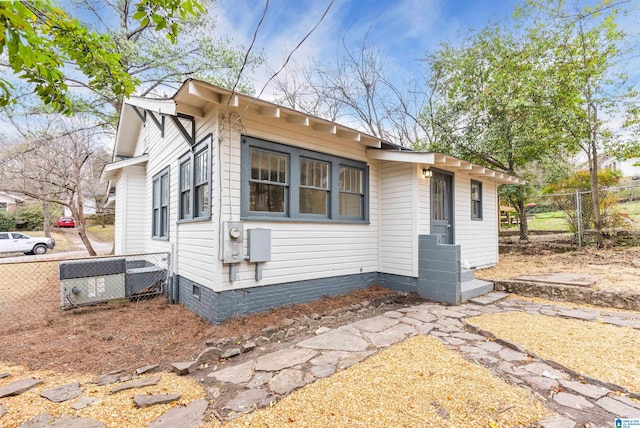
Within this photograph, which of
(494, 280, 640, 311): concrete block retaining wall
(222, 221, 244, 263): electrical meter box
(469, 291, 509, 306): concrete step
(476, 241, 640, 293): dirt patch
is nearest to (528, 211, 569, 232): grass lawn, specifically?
(476, 241, 640, 293): dirt patch

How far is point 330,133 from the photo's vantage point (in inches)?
210

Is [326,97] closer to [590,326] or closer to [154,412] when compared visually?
[590,326]

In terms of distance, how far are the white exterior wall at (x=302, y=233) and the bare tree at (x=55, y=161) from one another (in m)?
10.3

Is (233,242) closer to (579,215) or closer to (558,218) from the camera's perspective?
(579,215)

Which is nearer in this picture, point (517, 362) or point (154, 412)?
point (154, 412)

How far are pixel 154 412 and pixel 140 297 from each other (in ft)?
14.6

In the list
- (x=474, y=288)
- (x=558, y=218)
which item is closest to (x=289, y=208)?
(x=474, y=288)

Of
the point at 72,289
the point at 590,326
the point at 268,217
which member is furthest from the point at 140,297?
the point at 590,326

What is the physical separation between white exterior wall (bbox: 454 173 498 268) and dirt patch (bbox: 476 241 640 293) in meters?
0.38

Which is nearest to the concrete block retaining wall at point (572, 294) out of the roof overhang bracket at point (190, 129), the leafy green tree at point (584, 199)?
the leafy green tree at point (584, 199)

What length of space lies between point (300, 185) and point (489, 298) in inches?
154

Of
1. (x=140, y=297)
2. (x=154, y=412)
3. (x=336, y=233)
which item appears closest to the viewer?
(x=154, y=412)

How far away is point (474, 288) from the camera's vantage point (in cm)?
552

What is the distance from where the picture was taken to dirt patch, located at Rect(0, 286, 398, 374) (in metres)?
3.37
